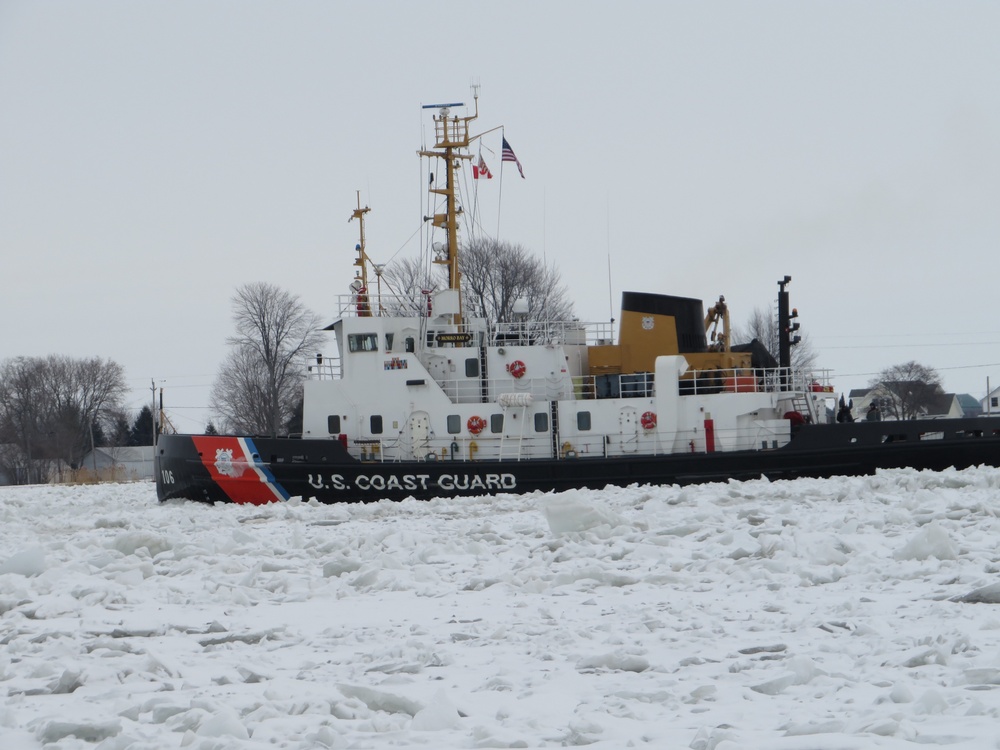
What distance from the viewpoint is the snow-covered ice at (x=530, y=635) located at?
16.1 ft

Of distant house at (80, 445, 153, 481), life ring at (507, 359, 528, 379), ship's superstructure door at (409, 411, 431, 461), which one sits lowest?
distant house at (80, 445, 153, 481)

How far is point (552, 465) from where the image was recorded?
19.3 metres

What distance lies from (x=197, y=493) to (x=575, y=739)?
16874 millimetres

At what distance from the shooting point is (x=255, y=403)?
44688 millimetres

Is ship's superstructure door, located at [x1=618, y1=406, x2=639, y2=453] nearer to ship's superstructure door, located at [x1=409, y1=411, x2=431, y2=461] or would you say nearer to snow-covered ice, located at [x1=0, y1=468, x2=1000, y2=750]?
ship's superstructure door, located at [x1=409, y1=411, x2=431, y2=461]

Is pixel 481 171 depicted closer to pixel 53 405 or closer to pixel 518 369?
pixel 518 369

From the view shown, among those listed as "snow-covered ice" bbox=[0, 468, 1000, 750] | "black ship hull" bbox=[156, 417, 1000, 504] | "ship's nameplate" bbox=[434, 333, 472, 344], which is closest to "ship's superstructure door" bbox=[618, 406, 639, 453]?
"black ship hull" bbox=[156, 417, 1000, 504]

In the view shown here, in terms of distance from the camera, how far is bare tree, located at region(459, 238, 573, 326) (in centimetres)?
4034

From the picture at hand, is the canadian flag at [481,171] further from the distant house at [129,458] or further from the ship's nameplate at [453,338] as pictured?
the distant house at [129,458]

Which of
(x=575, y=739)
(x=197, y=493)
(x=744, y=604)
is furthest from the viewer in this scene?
(x=197, y=493)

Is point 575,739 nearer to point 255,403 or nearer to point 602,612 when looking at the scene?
point 602,612

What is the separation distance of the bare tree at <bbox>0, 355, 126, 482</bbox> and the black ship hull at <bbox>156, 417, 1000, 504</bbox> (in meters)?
39.6

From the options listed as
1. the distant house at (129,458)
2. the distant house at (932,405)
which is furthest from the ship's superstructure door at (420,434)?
the distant house at (129,458)

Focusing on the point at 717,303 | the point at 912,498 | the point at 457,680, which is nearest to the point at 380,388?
the point at 717,303
